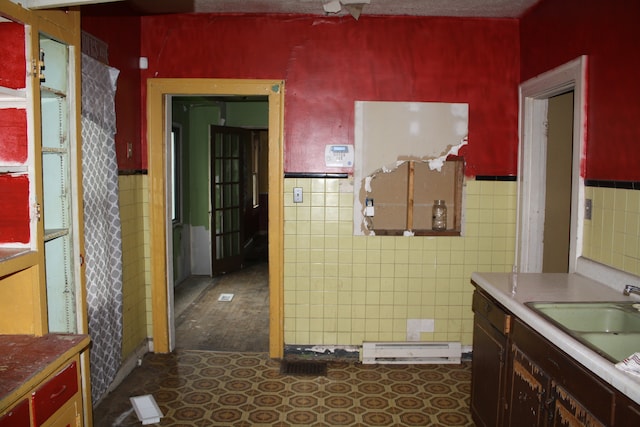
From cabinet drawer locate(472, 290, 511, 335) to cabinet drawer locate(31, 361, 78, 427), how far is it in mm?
→ 1981

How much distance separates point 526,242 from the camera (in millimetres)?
3896

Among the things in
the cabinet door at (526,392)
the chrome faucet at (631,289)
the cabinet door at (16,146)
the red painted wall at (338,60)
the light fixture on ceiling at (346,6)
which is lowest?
the cabinet door at (526,392)

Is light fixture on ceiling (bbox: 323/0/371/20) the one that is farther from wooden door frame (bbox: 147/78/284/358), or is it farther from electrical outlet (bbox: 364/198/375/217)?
Answer: electrical outlet (bbox: 364/198/375/217)

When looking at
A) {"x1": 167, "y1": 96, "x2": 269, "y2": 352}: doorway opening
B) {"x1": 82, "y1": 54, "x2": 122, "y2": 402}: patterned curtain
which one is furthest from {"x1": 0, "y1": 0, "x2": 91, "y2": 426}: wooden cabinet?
{"x1": 167, "y1": 96, "x2": 269, "y2": 352}: doorway opening

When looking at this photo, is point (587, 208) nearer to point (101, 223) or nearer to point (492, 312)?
point (492, 312)

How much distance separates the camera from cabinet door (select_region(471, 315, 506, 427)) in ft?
8.41

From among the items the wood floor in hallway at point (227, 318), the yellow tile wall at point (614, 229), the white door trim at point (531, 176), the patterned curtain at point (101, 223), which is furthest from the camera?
the wood floor in hallway at point (227, 318)

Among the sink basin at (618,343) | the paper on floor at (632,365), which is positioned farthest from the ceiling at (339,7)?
the paper on floor at (632,365)

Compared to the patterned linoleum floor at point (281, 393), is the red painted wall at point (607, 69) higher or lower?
higher

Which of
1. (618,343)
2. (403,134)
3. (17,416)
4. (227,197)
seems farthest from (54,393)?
(227,197)

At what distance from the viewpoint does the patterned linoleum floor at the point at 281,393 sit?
314cm

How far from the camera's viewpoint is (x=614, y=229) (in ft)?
9.08

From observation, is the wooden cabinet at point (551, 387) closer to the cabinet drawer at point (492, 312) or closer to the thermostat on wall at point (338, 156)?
the cabinet drawer at point (492, 312)

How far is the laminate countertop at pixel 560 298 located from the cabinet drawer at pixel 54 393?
6.40ft
